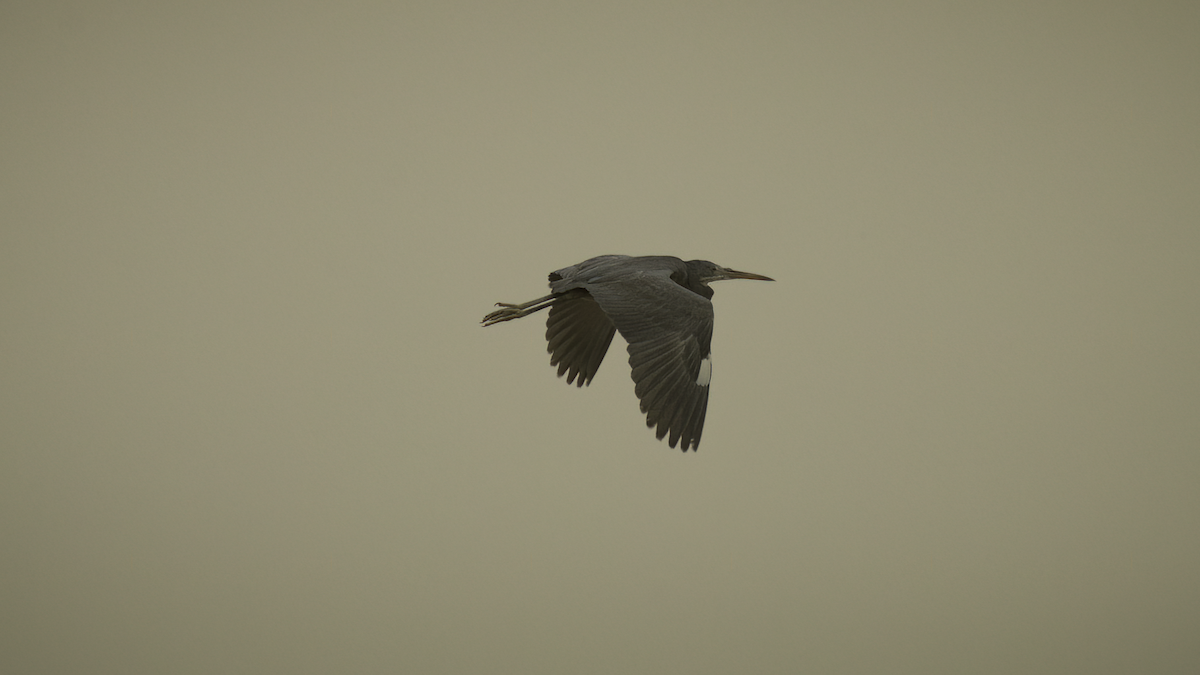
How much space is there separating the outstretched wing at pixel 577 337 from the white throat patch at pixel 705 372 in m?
1.37

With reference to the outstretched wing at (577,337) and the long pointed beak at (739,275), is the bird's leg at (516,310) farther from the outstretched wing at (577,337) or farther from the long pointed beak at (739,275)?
the long pointed beak at (739,275)

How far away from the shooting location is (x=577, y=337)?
24.2 feet

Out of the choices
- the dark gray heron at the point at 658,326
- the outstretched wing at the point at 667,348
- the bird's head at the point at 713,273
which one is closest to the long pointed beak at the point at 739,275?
the bird's head at the point at 713,273

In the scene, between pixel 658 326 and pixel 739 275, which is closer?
pixel 658 326

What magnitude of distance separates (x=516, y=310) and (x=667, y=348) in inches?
47.2

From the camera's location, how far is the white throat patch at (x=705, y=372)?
605 cm

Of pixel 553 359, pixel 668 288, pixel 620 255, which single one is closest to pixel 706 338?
pixel 668 288

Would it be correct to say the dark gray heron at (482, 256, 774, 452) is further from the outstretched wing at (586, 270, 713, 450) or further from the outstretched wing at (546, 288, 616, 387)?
the outstretched wing at (546, 288, 616, 387)

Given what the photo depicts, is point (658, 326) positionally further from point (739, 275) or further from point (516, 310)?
point (739, 275)

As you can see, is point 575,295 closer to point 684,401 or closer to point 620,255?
point 620,255

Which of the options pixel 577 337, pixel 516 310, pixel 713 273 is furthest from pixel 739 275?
pixel 516 310

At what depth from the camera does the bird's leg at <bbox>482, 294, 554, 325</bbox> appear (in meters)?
6.76

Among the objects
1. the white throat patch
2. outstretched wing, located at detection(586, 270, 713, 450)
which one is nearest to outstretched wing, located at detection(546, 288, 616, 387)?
outstretched wing, located at detection(586, 270, 713, 450)

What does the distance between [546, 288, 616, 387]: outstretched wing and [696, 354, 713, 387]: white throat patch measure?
1.37 metres
